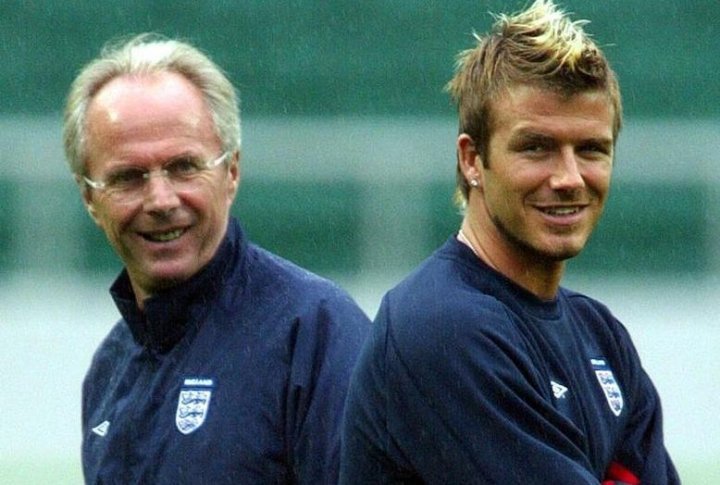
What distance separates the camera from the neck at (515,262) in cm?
390

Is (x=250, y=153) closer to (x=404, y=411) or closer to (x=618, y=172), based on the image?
(x=618, y=172)

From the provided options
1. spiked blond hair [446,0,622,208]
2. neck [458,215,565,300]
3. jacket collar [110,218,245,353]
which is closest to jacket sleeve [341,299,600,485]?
neck [458,215,565,300]

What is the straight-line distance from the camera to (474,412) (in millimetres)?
3713

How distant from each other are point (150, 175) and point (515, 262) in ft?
3.07

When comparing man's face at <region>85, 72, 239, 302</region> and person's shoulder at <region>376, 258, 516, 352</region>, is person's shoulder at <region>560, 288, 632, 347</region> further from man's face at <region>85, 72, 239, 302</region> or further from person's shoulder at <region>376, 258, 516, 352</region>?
man's face at <region>85, 72, 239, 302</region>

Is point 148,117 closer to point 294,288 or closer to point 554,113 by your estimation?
point 294,288

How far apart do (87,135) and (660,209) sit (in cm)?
828

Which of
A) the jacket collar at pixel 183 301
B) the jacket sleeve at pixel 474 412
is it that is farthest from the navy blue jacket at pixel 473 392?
the jacket collar at pixel 183 301

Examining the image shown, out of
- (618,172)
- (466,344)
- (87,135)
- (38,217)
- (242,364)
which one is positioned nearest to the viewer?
(466,344)

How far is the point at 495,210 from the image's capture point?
3902 millimetres

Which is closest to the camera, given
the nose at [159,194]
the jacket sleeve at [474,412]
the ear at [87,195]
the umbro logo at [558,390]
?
the jacket sleeve at [474,412]

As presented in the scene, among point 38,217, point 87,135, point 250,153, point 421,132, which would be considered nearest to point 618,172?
point 421,132

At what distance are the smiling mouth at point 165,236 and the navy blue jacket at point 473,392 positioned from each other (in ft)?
2.34

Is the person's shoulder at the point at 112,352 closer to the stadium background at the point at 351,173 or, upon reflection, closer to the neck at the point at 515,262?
the neck at the point at 515,262
